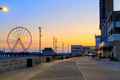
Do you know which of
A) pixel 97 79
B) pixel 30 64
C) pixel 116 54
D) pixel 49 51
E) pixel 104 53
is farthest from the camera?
pixel 49 51

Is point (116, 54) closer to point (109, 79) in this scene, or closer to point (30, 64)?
point (30, 64)

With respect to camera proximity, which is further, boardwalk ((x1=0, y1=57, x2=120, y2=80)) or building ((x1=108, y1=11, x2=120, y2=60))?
building ((x1=108, y1=11, x2=120, y2=60))

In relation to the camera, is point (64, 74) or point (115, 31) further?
point (115, 31)

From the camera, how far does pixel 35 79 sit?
26.4 m

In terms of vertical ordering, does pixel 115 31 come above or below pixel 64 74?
above

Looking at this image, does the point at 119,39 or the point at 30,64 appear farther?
the point at 119,39

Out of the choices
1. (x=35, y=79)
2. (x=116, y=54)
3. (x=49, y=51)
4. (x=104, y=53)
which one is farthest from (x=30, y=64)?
(x=49, y=51)

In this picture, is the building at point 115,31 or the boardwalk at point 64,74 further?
the building at point 115,31

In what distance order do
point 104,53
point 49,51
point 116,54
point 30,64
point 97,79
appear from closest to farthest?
point 97,79 → point 30,64 → point 116,54 → point 104,53 → point 49,51

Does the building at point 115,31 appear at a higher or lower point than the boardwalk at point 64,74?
higher

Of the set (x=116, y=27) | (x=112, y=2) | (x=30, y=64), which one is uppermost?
(x=112, y=2)

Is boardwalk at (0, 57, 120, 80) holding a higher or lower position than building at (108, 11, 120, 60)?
lower

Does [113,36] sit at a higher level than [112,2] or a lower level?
lower

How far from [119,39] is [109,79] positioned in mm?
82854
